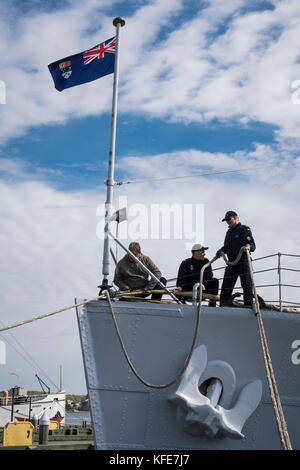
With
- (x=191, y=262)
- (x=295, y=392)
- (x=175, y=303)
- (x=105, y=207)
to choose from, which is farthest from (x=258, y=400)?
(x=105, y=207)

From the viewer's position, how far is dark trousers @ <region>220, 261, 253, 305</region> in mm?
7703

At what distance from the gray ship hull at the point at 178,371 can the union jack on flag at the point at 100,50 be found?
14.2 ft

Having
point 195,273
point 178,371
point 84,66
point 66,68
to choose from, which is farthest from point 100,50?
point 178,371

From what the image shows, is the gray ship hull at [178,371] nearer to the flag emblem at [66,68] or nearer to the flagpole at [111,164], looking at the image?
the flagpole at [111,164]

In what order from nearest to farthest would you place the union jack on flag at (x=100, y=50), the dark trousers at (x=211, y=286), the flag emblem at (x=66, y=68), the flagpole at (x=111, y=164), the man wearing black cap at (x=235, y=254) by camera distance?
the flagpole at (x=111, y=164) < the man wearing black cap at (x=235, y=254) < the dark trousers at (x=211, y=286) < the union jack on flag at (x=100, y=50) < the flag emblem at (x=66, y=68)

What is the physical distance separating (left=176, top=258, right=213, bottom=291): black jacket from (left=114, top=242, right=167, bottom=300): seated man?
1.12 ft

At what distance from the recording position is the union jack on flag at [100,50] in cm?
884

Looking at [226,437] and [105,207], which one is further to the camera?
[105,207]

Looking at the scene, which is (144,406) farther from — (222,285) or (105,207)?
(105,207)

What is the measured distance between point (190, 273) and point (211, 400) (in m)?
2.19

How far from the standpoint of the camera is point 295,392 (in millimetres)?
7180

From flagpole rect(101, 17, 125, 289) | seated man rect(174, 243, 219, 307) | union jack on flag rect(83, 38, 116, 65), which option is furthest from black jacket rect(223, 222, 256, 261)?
union jack on flag rect(83, 38, 116, 65)

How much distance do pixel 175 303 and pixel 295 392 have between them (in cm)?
203

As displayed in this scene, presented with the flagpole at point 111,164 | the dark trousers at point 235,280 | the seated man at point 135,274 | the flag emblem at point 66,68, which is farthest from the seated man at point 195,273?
the flag emblem at point 66,68
